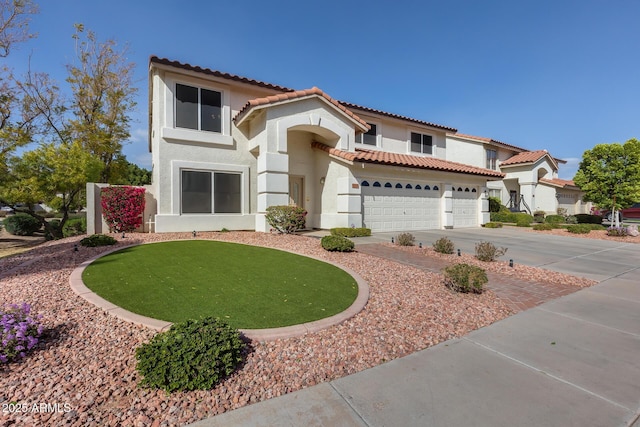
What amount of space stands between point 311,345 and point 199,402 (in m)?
1.45

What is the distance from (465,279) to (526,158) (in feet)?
86.7

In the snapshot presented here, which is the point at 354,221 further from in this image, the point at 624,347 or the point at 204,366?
the point at 204,366

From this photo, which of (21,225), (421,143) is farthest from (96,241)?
(421,143)

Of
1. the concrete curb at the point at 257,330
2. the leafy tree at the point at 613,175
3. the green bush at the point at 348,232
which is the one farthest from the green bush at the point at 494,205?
the concrete curb at the point at 257,330

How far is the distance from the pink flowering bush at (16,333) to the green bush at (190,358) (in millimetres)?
1364

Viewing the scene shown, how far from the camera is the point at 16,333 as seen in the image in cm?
323

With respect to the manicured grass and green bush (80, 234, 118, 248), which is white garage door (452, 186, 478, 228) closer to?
the manicured grass

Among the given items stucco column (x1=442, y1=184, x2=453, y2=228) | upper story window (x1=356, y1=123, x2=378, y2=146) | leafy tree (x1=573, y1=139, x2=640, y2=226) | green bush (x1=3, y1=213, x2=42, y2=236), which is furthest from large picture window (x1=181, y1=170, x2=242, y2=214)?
leafy tree (x1=573, y1=139, x2=640, y2=226)

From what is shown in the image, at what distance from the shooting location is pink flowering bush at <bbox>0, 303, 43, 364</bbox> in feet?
10.2

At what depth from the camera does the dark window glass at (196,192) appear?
1264 centimetres

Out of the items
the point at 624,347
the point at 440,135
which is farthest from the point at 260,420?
the point at 440,135

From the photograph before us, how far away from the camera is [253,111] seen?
39.8 ft

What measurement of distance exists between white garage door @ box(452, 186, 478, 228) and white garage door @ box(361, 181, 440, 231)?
164 cm

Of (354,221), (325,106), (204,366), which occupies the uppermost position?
(325,106)
